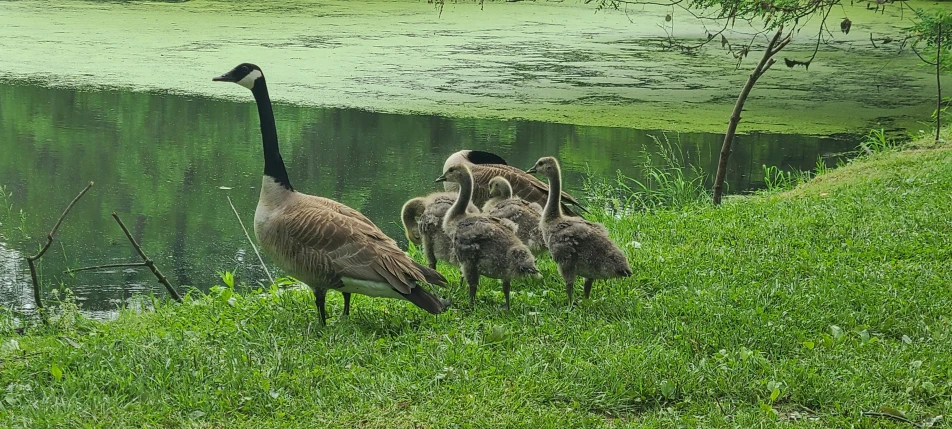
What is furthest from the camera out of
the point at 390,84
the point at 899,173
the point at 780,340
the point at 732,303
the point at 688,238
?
the point at 390,84

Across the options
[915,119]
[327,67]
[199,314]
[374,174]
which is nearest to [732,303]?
[199,314]

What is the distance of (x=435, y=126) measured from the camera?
1326 cm

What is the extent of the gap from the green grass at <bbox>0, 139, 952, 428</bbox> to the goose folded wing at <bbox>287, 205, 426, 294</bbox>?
0.33 metres

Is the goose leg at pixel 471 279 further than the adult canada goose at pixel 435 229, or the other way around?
the adult canada goose at pixel 435 229

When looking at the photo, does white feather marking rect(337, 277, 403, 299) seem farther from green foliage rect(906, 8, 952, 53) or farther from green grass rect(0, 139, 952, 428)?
green foliage rect(906, 8, 952, 53)

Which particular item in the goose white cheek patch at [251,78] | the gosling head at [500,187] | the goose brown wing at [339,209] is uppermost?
the goose white cheek patch at [251,78]

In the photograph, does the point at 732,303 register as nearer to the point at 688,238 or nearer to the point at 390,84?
the point at 688,238

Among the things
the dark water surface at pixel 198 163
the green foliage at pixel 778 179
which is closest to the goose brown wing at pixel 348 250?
the dark water surface at pixel 198 163

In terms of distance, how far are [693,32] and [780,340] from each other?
59.6 ft

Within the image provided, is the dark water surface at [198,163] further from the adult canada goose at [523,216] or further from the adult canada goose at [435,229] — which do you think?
the adult canada goose at [523,216]

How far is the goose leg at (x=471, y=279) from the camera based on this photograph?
5410mm

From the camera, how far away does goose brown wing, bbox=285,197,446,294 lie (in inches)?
194

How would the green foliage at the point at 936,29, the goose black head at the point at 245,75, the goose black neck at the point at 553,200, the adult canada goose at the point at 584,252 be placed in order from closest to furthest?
the adult canada goose at the point at 584,252
the goose black neck at the point at 553,200
the goose black head at the point at 245,75
the green foliage at the point at 936,29

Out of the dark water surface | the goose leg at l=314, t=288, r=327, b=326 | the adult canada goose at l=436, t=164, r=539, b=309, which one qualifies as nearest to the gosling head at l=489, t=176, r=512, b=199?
the adult canada goose at l=436, t=164, r=539, b=309
